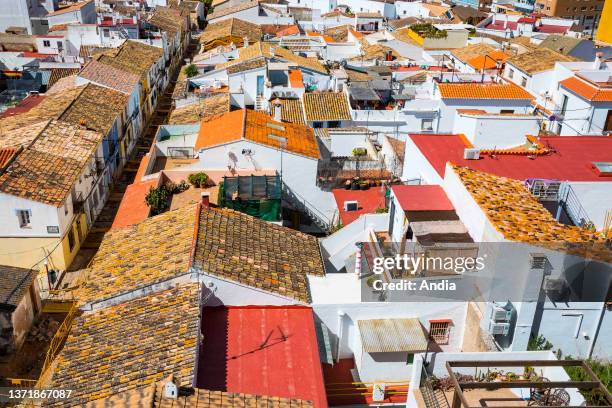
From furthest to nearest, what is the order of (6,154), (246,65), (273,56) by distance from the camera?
(273,56) → (246,65) → (6,154)

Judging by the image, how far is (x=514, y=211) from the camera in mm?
23188

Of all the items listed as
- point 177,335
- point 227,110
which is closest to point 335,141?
point 227,110

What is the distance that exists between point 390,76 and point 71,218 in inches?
1195

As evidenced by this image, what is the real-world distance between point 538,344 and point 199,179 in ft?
69.1

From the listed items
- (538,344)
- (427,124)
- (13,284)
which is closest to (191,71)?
(427,124)

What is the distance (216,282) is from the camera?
22781mm

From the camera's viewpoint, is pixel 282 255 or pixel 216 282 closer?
pixel 216 282

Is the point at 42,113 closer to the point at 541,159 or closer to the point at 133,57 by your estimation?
the point at 133,57

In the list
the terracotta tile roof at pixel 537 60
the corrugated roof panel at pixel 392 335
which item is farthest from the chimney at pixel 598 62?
the corrugated roof panel at pixel 392 335

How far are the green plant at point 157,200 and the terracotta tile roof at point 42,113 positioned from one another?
1086 centimetres

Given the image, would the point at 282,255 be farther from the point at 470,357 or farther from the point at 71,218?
the point at 71,218

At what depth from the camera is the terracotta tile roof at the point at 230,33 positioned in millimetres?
70188

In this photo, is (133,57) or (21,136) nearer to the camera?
(21,136)

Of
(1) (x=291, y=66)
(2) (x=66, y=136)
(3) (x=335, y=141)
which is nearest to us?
(2) (x=66, y=136)
